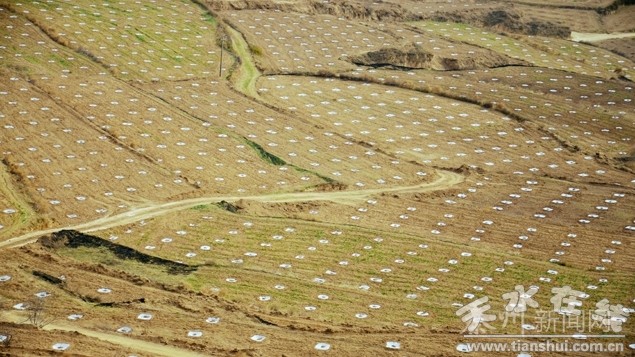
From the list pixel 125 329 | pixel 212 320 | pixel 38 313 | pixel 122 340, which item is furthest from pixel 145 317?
pixel 38 313

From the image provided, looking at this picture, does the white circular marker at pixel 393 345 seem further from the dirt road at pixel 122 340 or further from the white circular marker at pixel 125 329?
the white circular marker at pixel 125 329

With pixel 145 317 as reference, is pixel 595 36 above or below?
above

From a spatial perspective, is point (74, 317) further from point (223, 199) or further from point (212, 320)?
point (223, 199)

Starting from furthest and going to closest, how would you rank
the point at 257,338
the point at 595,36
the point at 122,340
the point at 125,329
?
the point at 595,36 < the point at 125,329 < the point at 257,338 < the point at 122,340

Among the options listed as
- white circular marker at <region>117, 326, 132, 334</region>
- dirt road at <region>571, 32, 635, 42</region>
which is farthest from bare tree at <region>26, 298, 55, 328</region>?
dirt road at <region>571, 32, 635, 42</region>

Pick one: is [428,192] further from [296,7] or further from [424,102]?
[296,7]

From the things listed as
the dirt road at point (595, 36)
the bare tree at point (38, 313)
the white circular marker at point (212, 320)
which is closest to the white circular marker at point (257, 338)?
the white circular marker at point (212, 320)

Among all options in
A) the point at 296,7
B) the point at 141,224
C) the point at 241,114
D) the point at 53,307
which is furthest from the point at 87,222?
the point at 296,7

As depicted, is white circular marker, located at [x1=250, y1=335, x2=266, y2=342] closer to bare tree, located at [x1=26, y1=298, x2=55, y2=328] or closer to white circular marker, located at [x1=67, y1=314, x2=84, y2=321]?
white circular marker, located at [x1=67, y1=314, x2=84, y2=321]
